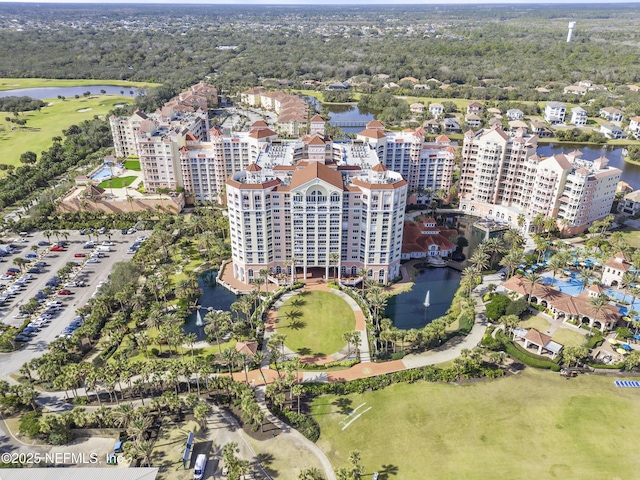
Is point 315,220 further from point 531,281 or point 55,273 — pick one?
point 55,273

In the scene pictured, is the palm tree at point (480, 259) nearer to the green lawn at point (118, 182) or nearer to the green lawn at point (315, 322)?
the green lawn at point (315, 322)

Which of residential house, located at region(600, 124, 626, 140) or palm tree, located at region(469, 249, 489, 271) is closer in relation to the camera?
palm tree, located at region(469, 249, 489, 271)

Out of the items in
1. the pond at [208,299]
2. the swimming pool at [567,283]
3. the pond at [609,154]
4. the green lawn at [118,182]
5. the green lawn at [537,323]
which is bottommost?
the pond at [208,299]

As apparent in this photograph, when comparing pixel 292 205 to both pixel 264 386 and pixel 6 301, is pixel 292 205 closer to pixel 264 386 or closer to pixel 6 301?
pixel 264 386

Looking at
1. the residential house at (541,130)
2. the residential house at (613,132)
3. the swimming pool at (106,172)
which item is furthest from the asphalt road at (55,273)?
the residential house at (613,132)

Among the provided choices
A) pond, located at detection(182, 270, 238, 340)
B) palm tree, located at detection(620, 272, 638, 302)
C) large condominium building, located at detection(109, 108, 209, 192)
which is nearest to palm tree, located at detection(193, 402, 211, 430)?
pond, located at detection(182, 270, 238, 340)

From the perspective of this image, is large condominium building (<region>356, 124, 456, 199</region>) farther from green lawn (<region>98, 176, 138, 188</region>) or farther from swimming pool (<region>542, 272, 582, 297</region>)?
green lawn (<region>98, 176, 138, 188</region>)

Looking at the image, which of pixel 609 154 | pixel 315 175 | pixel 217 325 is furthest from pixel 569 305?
pixel 609 154
